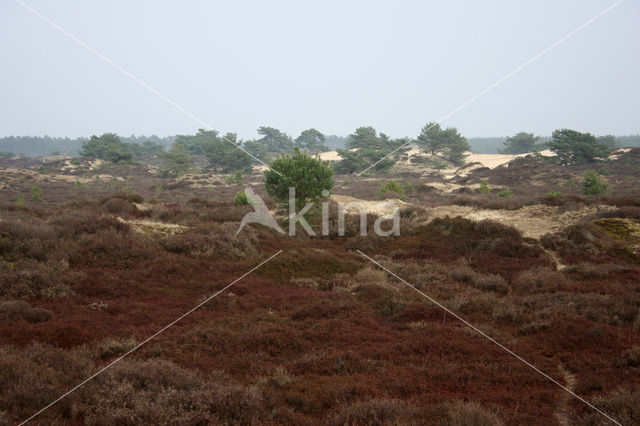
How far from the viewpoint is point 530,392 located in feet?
19.2

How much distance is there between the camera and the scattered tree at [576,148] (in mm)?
51250

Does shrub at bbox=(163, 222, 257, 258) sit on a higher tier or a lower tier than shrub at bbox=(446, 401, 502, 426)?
higher

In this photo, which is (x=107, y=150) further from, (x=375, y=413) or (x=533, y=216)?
(x=375, y=413)

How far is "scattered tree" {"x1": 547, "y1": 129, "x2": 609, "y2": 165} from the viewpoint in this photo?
51.2 m

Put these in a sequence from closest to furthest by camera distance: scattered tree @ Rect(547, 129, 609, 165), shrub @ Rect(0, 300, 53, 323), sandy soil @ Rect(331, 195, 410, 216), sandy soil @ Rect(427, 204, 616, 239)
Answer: shrub @ Rect(0, 300, 53, 323) < sandy soil @ Rect(427, 204, 616, 239) < sandy soil @ Rect(331, 195, 410, 216) < scattered tree @ Rect(547, 129, 609, 165)

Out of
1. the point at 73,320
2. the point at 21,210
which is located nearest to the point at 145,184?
the point at 21,210

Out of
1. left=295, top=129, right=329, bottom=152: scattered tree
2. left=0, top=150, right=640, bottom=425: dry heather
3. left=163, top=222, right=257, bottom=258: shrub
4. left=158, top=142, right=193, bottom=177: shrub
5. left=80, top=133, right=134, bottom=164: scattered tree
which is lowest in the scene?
left=0, top=150, right=640, bottom=425: dry heather

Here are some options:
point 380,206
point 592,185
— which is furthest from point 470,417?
point 592,185

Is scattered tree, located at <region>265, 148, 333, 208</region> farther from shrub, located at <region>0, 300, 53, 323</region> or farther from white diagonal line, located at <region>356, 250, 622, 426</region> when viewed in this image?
shrub, located at <region>0, 300, 53, 323</region>

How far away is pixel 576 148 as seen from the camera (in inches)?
2047

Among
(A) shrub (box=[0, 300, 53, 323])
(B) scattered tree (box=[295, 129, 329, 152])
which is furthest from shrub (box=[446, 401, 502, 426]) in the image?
(B) scattered tree (box=[295, 129, 329, 152])

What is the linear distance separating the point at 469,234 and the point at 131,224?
15834 millimetres

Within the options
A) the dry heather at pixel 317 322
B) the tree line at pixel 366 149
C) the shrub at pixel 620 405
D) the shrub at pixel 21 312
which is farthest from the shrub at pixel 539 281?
the tree line at pixel 366 149

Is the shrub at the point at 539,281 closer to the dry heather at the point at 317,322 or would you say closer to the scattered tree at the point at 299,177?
the dry heather at the point at 317,322
